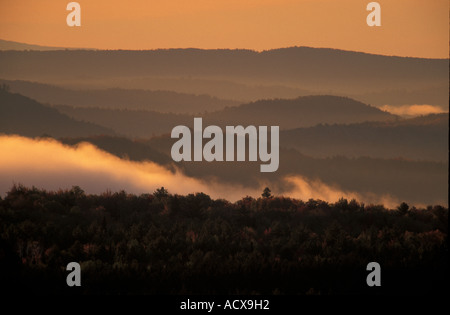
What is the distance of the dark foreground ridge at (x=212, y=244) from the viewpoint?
61.8 feet

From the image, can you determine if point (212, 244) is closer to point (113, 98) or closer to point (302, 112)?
point (302, 112)

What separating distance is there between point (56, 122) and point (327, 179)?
5059 centimetres

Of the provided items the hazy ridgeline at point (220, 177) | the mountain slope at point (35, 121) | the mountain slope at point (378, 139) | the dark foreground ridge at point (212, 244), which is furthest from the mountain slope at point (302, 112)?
the dark foreground ridge at point (212, 244)

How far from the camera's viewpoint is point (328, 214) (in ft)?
92.4

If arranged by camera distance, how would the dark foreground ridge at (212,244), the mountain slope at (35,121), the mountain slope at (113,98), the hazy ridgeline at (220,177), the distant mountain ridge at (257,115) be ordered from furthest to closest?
the mountain slope at (113,98) < the mountain slope at (35,121) < the distant mountain ridge at (257,115) < the hazy ridgeline at (220,177) < the dark foreground ridge at (212,244)

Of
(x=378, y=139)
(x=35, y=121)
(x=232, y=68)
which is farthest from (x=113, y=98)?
(x=378, y=139)

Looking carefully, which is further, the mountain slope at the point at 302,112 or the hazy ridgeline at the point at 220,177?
the mountain slope at the point at 302,112

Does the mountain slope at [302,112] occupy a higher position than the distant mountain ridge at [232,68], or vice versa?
the distant mountain ridge at [232,68]

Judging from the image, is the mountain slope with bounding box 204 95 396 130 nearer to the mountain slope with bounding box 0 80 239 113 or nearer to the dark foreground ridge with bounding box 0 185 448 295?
the mountain slope with bounding box 0 80 239 113

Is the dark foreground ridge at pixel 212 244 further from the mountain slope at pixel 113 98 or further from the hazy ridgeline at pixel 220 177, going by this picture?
the mountain slope at pixel 113 98

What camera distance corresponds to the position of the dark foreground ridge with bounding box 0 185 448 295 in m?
18.8
